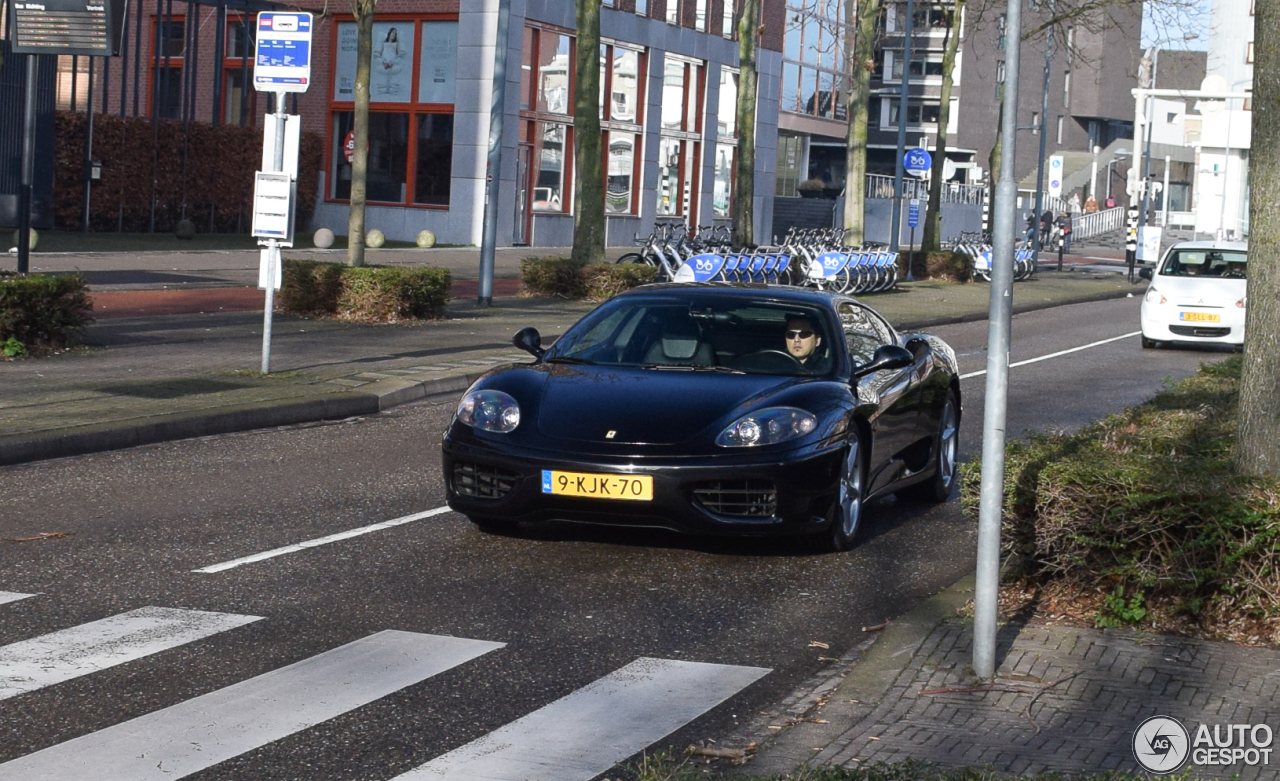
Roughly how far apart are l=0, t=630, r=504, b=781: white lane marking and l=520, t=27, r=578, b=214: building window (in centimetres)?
3916

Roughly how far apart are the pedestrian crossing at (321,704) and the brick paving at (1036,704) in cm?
45

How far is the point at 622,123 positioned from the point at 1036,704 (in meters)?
45.3

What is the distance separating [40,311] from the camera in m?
15.2

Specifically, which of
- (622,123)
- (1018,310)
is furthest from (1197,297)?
(622,123)

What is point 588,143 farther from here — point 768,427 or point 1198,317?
point 768,427

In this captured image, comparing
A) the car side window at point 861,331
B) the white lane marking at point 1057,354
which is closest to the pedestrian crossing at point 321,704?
the car side window at point 861,331

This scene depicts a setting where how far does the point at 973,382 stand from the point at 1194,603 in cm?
1108

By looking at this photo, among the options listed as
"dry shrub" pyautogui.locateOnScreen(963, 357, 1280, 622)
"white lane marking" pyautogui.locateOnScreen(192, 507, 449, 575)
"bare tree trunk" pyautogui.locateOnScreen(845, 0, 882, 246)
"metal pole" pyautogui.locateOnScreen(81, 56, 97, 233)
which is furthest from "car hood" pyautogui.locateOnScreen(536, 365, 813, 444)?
"metal pole" pyautogui.locateOnScreen(81, 56, 97, 233)

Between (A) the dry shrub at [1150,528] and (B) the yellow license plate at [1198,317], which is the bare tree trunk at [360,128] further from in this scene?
(A) the dry shrub at [1150,528]

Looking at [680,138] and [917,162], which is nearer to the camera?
[917,162]

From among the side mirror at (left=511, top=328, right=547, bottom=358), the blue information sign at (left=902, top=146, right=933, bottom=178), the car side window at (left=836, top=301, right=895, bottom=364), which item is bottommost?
the side mirror at (left=511, top=328, right=547, bottom=358)

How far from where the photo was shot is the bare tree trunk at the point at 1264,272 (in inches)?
274

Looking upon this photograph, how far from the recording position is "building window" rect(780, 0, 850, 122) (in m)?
67.4

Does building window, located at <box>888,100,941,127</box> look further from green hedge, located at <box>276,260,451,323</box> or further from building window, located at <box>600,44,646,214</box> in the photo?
green hedge, located at <box>276,260,451,323</box>
